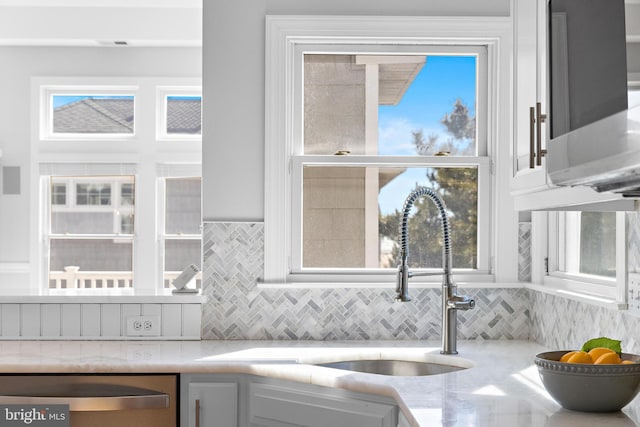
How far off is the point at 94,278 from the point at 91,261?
0.16 metres

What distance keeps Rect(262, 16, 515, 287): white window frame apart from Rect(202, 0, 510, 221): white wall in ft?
0.13

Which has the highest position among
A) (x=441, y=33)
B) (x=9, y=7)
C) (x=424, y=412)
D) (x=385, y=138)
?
(x=9, y=7)

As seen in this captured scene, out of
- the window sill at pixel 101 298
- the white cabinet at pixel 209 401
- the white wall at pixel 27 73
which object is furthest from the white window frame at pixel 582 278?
the white wall at pixel 27 73

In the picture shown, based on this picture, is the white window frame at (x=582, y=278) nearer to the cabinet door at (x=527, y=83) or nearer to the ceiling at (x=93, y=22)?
the cabinet door at (x=527, y=83)

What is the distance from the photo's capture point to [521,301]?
9.89 feet

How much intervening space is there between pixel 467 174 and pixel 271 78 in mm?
878

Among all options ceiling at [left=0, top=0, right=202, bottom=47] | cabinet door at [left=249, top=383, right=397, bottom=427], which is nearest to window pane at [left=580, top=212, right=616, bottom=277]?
cabinet door at [left=249, top=383, right=397, bottom=427]

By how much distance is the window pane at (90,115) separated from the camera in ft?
22.5

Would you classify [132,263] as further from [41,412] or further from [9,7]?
[41,412]

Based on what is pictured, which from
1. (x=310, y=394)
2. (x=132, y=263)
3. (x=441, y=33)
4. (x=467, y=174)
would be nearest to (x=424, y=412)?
(x=310, y=394)

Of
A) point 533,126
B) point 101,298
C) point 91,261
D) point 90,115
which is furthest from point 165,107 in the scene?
point 533,126

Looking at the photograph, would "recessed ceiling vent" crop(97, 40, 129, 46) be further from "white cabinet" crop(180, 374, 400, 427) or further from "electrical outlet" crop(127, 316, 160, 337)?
"white cabinet" crop(180, 374, 400, 427)

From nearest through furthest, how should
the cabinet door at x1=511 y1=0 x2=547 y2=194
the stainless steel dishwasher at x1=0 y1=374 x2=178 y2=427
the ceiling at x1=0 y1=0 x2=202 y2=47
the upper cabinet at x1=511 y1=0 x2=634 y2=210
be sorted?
1. the upper cabinet at x1=511 y1=0 x2=634 y2=210
2. the cabinet door at x1=511 y1=0 x2=547 y2=194
3. the stainless steel dishwasher at x1=0 y1=374 x2=178 y2=427
4. the ceiling at x1=0 y1=0 x2=202 y2=47

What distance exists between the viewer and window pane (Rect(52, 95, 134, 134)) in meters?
6.86
